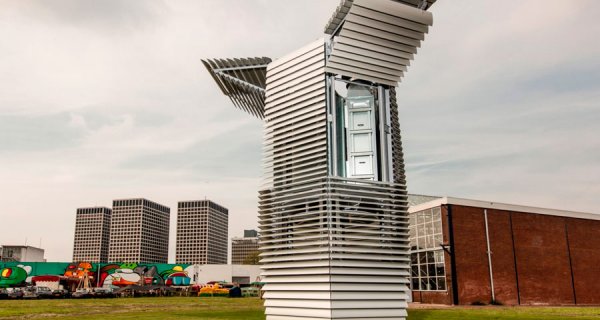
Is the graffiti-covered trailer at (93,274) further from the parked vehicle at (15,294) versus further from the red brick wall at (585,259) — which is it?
the red brick wall at (585,259)

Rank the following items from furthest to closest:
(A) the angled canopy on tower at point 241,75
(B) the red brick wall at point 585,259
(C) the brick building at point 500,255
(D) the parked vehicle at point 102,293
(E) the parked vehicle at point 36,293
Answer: (D) the parked vehicle at point 102,293 < (E) the parked vehicle at point 36,293 < (B) the red brick wall at point 585,259 < (C) the brick building at point 500,255 < (A) the angled canopy on tower at point 241,75

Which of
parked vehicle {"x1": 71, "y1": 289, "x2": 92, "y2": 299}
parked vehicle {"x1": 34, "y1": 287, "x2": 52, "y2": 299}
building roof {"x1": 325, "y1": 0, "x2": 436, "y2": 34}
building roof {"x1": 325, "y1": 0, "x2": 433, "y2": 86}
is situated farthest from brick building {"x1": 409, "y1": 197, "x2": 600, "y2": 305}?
parked vehicle {"x1": 34, "y1": 287, "x2": 52, "y2": 299}

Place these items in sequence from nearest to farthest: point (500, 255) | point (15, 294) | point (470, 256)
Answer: point (470, 256)
point (500, 255)
point (15, 294)

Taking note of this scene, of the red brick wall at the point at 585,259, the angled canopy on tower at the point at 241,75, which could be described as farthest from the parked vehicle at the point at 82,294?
the red brick wall at the point at 585,259

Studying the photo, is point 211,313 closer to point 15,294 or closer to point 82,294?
point 82,294

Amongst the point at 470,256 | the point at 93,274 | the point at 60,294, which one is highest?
the point at 470,256

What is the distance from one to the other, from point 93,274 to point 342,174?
5323cm

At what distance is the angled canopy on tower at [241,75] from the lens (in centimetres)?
1692

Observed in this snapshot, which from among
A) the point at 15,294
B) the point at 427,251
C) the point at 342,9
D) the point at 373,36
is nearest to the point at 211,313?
the point at 373,36

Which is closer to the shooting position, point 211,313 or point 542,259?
point 211,313

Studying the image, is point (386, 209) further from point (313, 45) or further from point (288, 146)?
point (313, 45)

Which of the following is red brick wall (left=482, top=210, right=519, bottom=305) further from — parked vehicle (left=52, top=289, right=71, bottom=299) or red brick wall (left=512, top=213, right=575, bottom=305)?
parked vehicle (left=52, top=289, right=71, bottom=299)

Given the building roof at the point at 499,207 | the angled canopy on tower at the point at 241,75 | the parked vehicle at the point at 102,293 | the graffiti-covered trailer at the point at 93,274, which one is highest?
the angled canopy on tower at the point at 241,75

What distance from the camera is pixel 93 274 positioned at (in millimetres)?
59844
